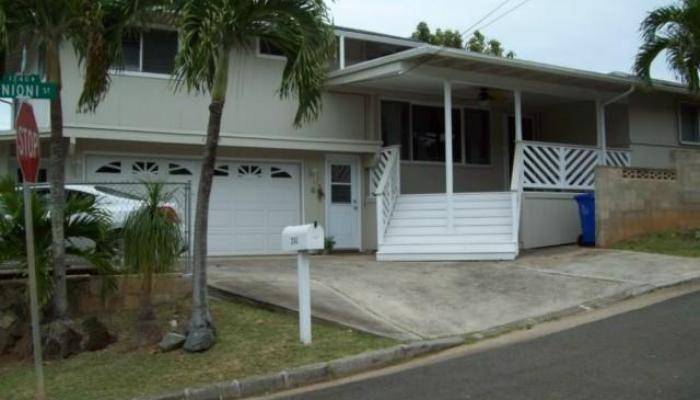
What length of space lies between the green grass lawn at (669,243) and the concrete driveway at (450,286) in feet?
1.89

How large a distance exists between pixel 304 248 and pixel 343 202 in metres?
8.96

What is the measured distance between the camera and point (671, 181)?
52.7ft

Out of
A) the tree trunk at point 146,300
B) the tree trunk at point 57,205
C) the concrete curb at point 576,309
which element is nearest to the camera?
the tree trunk at point 57,205

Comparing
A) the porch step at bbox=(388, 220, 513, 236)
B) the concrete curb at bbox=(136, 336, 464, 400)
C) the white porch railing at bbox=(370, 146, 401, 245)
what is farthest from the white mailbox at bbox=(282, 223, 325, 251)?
the porch step at bbox=(388, 220, 513, 236)

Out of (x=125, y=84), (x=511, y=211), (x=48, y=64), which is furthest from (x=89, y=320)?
(x=511, y=211)

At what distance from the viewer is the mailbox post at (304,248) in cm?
842

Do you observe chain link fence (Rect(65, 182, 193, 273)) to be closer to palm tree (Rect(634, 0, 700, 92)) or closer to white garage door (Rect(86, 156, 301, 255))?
white garage door (Rect(86, 156, 301, 255))

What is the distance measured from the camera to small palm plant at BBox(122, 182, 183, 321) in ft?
29.7

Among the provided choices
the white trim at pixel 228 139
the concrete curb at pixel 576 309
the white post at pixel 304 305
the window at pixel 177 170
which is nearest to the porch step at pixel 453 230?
the white trim at pixel 228 139

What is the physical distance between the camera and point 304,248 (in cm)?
845

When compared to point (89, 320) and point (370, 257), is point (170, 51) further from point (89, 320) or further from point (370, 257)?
point (89, 320)

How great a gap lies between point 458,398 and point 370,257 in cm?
945

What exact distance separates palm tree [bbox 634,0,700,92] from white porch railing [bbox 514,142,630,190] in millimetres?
2152

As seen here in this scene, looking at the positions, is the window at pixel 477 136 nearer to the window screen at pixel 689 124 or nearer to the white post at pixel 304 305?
the window screen at pixel 689 124
